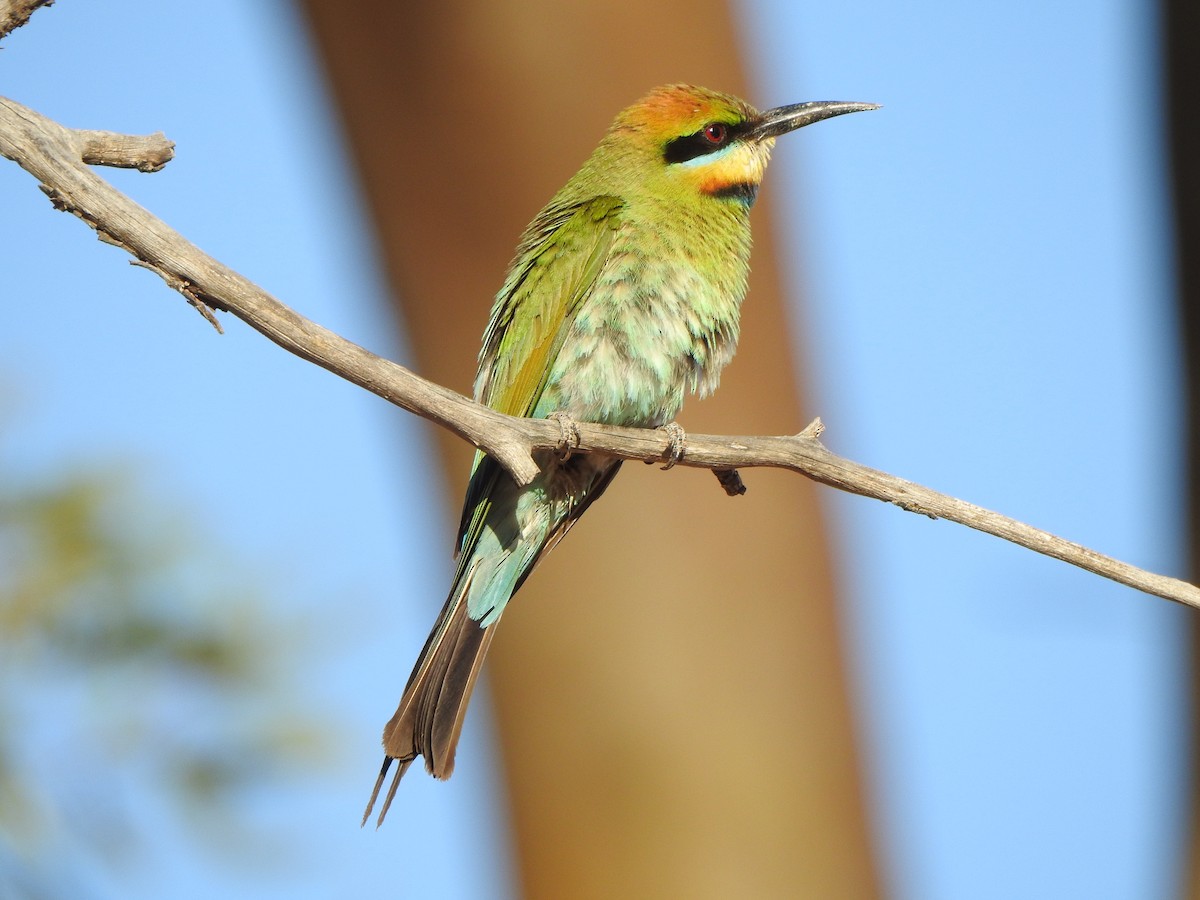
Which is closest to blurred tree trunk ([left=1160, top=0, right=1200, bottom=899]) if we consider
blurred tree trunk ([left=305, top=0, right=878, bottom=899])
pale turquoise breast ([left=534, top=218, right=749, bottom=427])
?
blurred tree trunk ([left=305, top=0, right=878, bottom=899])

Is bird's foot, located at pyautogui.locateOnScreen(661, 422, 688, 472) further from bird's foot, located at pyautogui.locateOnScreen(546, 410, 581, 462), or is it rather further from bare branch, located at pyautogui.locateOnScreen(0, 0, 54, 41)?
bare branch, located at pyautogui.locateOnScreen(0, 0, 54, 41)

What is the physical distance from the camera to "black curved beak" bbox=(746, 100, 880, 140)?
2398 mm

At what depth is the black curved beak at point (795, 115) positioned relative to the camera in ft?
7.87

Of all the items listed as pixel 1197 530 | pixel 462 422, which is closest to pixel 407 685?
pixel 462 422

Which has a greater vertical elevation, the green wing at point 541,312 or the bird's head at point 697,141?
the bird's head at point 697,141

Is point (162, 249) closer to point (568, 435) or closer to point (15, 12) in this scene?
point (15, 12)

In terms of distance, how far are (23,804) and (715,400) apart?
1.69 metres

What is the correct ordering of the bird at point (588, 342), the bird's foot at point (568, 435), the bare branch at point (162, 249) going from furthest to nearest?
the bird at point (588, 342) < the bird's foot at point (568, 435) < the bare branch at point (162, 249)

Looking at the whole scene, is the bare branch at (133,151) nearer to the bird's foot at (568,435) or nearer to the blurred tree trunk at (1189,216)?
the bird's foot at (568,435)

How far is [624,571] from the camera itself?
301 cm

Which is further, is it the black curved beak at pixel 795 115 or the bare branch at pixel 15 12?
the black curved beak at pixel 795 115

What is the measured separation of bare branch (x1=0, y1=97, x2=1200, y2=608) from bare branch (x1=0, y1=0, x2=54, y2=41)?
0.29 feet

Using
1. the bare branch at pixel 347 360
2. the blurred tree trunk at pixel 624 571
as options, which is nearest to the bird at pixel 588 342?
the bare branch at pixel 347 360

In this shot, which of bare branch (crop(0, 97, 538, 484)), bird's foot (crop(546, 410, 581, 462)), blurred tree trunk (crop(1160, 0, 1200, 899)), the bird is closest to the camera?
bare branch (crop(0, 97, 538, 484))
